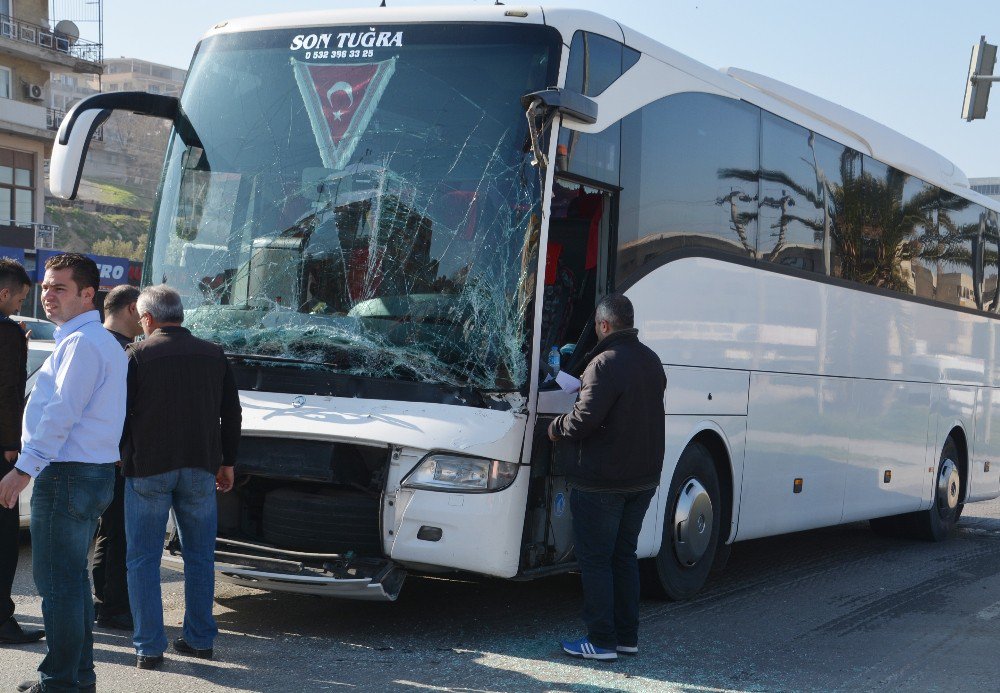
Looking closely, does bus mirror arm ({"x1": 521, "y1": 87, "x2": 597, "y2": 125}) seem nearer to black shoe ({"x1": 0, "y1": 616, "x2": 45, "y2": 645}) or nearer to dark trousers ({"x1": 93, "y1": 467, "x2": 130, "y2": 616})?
dark trousers ({"x1": 93, "y1": 467, "x2": 130, "y2": 616})

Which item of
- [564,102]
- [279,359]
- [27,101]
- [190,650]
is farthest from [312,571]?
[27,101]

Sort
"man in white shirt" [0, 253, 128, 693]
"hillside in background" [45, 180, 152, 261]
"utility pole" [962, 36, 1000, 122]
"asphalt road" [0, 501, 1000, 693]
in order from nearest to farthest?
"man in white shirt" [0, 253, 128, 693], "asphalt road" [0, 501, 1000, 693], "utility pole" [962, 36, 1000, 122], "hillside in background" [45, 180, 152, 261]

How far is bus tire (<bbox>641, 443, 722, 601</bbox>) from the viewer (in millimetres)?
8703

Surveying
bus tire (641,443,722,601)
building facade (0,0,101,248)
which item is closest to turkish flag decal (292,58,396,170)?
bus tire (641,443,722,601)

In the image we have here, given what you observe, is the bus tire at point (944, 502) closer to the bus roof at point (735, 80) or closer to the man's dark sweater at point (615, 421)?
the bus roof at point (735, 80)

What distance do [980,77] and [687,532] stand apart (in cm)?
1131

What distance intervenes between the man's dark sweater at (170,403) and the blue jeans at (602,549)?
210 centimetres

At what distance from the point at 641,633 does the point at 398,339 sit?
8.09ft

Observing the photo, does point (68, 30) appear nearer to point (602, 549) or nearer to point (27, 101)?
point (27, 101)

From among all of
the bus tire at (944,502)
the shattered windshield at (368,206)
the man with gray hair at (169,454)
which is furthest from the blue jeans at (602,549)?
the bus tire at (944,502)

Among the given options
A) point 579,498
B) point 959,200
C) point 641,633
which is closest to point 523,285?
point 579,498

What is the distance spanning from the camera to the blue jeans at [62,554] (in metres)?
5.46

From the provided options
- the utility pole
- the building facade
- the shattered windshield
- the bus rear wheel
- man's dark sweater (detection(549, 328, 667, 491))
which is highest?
the building facade

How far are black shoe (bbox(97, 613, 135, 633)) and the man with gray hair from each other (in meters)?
0.88
